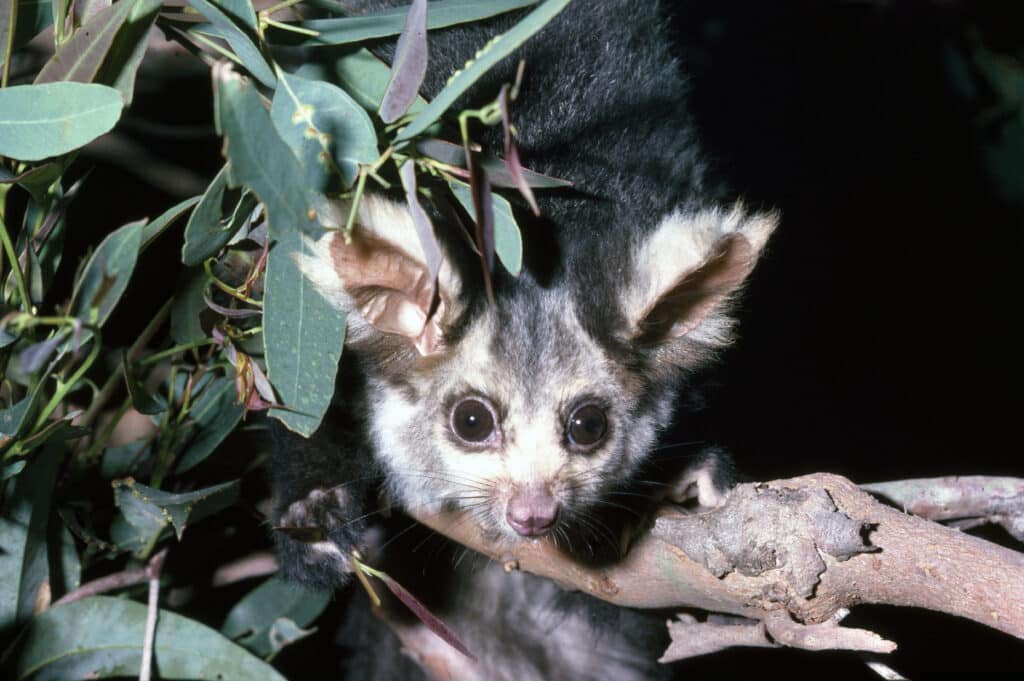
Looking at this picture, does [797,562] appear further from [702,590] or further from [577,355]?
[577,355]

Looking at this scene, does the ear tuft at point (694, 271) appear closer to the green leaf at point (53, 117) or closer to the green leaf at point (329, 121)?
the green leaf at point (329, 121)

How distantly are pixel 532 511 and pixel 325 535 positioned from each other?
648 millimetres

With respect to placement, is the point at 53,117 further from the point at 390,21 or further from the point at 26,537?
the point at 26,537

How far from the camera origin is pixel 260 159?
138 centimetres

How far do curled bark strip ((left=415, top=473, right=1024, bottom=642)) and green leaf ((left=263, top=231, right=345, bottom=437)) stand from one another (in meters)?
0.79

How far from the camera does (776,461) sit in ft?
12.7


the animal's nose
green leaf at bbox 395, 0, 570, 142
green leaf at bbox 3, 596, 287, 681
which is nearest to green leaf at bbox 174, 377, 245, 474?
green leaf at bbox 3, 596, 287, 681

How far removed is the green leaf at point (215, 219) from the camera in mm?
1708

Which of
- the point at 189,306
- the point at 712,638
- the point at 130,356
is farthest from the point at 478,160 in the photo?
the point at 130,356

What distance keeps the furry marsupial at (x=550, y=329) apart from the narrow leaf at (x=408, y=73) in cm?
22

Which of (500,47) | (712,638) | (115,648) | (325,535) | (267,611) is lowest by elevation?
(267,611)

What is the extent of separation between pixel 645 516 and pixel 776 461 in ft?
5.05

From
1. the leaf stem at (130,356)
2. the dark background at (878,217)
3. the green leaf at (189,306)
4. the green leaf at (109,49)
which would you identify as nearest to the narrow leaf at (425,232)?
the green leaf at (109,49)

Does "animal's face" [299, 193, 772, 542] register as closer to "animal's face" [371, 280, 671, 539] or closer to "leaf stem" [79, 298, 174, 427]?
"animal's face" [371, 280, 671, 539]
